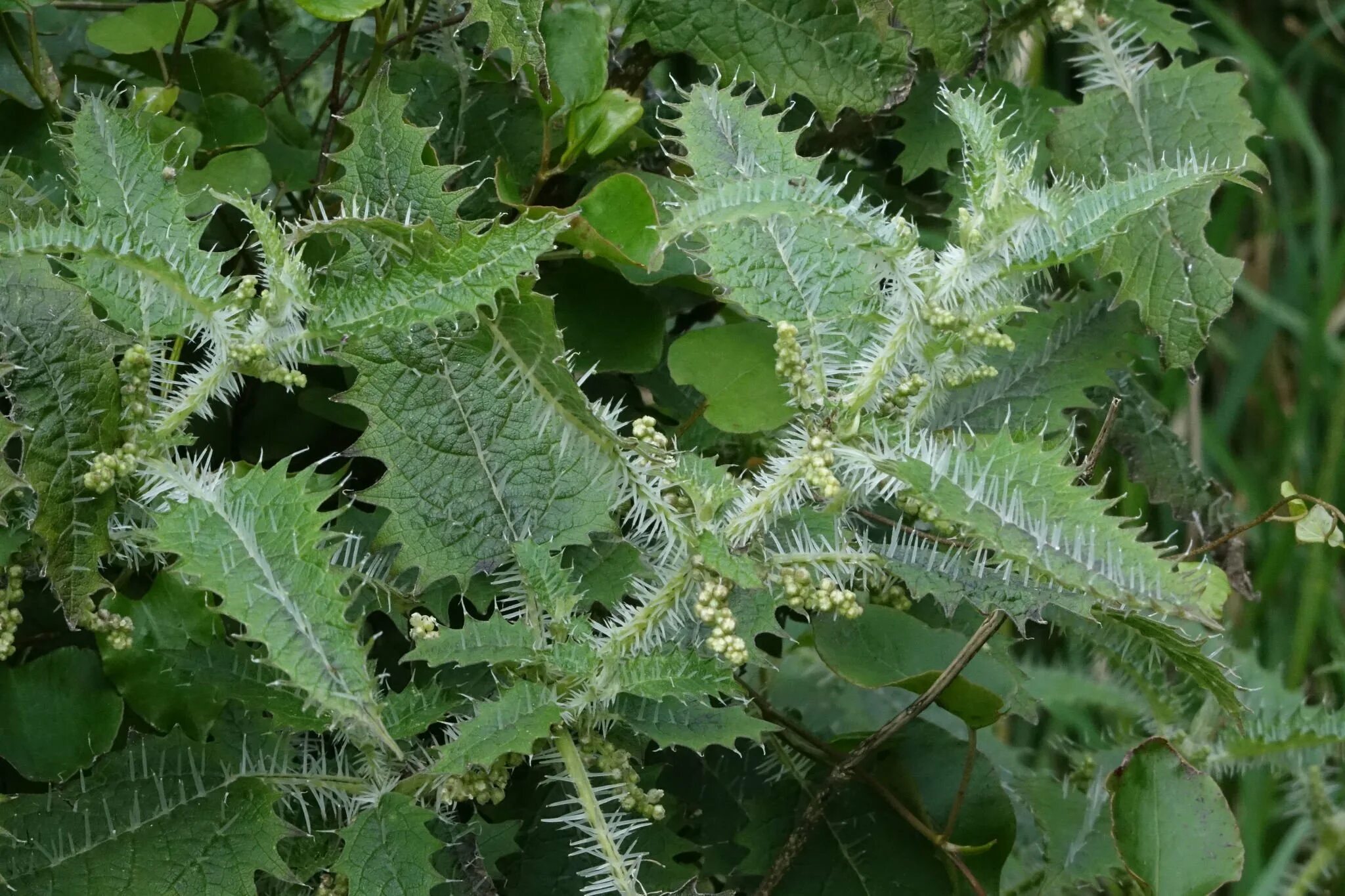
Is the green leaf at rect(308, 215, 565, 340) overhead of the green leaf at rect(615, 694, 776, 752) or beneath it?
overhead

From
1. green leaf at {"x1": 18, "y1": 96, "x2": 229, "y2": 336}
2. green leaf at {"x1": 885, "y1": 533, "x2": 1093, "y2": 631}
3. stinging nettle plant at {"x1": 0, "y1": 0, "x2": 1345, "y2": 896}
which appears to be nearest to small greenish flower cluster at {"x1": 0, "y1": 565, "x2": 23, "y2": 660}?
stinging nettle plant at {"x1": 0, "y1": 0, "x2": 1345, "y2": 896}

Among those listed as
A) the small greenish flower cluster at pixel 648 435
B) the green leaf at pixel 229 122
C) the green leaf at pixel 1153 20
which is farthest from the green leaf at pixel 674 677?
the green leaf at pixel 1153 20

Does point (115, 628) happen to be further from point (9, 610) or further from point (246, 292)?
point (246, 292)

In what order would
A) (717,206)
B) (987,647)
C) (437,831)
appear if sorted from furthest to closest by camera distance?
(987,647), (437,831), (717,206)

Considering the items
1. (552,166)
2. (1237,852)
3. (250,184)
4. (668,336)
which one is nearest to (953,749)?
(1237,852)

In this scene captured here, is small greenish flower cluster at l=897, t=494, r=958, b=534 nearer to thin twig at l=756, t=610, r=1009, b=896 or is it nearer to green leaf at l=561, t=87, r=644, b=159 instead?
thin twig at l=756, t=610, r=1009, b=896

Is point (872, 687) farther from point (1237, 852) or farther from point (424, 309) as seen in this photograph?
point (424, 309)
